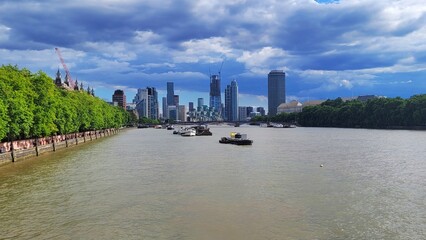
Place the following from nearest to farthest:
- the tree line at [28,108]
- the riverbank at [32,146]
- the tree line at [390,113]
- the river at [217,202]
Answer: the river at [217,202], the riverbank at [32,146], the tree line at [28,108], the tree line at [390,113]

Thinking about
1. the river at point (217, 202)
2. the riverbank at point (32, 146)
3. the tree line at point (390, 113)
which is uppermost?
the tree line at point (390, 113)

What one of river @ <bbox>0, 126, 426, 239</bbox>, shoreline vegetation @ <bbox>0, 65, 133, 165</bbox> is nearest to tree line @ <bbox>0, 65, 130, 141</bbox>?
shoreline vegetation @ <bbox>0, 65, 133, 165</bbox>

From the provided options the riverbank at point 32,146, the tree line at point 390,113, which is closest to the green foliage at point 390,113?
the tree line at point 390,113

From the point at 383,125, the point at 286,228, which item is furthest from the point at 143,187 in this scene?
the point at 383,125

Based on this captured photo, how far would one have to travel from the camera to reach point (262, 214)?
2428 centimetres

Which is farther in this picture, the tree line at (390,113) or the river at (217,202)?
the tree line at (390,113)

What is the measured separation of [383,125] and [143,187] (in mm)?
152031

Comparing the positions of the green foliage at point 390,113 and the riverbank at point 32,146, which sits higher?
the green foliage at point 390,113

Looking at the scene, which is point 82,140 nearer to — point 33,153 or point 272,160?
point 33,153

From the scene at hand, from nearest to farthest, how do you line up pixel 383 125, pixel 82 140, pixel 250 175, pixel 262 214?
pixel 262 214
pixel 250 175
pixel 82 140
pixel 383 125

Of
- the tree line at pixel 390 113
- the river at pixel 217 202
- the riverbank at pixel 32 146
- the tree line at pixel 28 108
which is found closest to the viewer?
the river at pixel 217 202

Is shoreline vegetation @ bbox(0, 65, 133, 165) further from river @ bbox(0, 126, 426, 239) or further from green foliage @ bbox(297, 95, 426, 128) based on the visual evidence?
green foliage @ bbox(297, 95, 426, 128)

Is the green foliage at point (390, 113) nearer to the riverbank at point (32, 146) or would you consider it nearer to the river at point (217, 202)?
the riverbank at point (32, 146)

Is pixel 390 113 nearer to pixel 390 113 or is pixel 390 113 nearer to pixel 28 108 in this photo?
pixel 390 113
